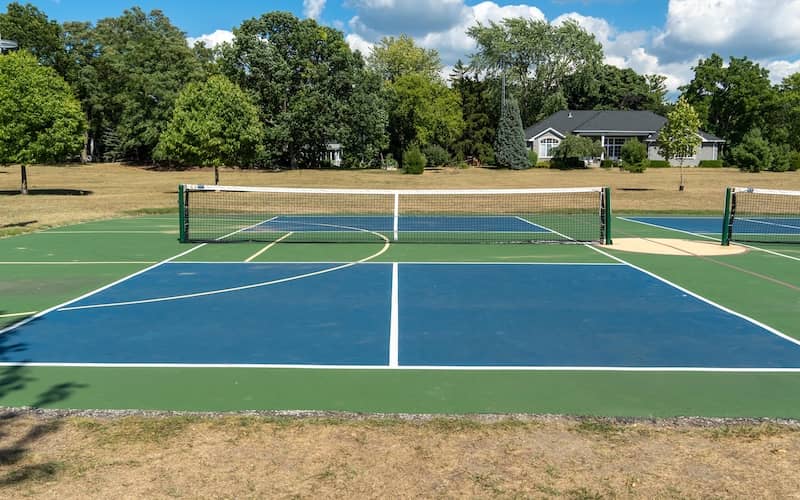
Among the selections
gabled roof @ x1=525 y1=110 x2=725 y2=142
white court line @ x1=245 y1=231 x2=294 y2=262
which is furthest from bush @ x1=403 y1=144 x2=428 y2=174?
white court line @ x1=245 y1=231 x2=294 y2=262

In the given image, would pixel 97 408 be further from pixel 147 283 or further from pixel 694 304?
pixel 694 304

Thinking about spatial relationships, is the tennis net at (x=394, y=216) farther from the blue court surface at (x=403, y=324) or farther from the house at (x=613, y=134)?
the house at (x=613, y=134)

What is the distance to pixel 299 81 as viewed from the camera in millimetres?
64938

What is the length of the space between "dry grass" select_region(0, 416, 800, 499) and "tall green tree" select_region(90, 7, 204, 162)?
65820 millimetres

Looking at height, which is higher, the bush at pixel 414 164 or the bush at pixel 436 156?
the bush at pixel 436 156

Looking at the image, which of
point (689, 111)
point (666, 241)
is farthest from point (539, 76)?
point (666, 241)

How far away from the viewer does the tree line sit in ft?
135

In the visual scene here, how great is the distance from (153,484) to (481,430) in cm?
299

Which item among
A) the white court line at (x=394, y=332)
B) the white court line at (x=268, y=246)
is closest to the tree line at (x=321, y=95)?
the white court line at (x=268, y=246)

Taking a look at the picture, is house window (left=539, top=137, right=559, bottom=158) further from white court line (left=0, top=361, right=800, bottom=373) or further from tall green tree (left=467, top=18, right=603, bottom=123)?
white court line (left=0, top=361, right=800, bottom=373)

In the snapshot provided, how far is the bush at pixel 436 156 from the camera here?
7069cm

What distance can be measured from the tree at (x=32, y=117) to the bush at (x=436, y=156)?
128 ft

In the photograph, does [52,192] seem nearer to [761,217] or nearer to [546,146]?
[761,217]

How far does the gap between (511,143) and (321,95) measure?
2017 cm
